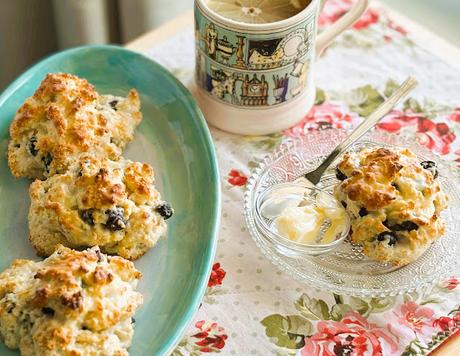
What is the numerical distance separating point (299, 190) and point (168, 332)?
386 millimetres

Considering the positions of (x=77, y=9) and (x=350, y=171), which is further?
(x=77, y=9)

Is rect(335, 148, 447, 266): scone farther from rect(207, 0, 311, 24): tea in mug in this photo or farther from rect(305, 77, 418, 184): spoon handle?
rect(207, 0, 311, 24): tea in mug

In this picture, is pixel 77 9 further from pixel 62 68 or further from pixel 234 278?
pixel 234 278

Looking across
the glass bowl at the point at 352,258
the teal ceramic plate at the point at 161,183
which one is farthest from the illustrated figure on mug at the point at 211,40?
the glass bowl at the point at 352,258

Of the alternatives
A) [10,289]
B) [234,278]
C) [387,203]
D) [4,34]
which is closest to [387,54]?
[387,203]

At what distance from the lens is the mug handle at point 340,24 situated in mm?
1441

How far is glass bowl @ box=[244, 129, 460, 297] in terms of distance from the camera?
1.15 meters

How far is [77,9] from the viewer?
6.70ft

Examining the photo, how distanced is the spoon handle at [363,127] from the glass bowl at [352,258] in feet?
0.07

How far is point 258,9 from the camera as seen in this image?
1.40 meters

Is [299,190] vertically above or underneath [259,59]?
underneath

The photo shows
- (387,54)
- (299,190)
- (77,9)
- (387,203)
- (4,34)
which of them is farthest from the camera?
(4,34)

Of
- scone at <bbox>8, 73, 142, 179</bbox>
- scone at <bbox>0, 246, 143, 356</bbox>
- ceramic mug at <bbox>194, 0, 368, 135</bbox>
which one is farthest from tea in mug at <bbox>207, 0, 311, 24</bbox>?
scone at <bbox>0, 246, 143, 356</bbox>

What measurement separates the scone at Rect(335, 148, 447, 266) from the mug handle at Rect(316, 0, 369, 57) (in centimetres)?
36
